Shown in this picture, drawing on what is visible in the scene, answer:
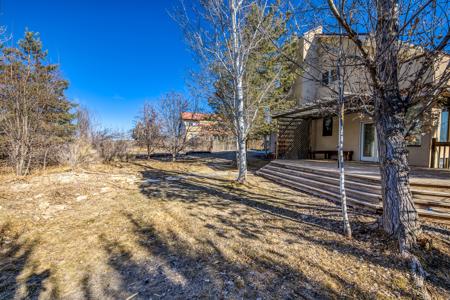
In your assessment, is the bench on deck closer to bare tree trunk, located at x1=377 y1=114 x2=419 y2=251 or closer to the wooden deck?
the wooden deck

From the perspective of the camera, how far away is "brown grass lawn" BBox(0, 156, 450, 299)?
2242mm

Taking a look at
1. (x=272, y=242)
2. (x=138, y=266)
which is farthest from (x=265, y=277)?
(x=138, y=266)

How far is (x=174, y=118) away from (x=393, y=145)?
1136cm

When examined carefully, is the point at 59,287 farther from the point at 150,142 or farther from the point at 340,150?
the point at 150,142

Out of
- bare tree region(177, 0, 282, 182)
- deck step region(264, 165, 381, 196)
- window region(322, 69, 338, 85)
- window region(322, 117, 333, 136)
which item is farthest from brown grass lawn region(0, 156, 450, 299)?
window region(322, 117, 333, 136)

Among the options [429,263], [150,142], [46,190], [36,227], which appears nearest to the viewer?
[429,263]

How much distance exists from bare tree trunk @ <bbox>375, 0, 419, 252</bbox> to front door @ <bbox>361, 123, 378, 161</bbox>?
7.03 m

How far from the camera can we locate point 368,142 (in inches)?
361

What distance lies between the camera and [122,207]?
4.93 meters

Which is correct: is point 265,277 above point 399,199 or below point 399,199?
below

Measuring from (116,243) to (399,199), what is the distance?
4230mm

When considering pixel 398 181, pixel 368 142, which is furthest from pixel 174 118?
pixel 398 181

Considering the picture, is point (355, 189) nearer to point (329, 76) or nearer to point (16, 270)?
point (329, 76)

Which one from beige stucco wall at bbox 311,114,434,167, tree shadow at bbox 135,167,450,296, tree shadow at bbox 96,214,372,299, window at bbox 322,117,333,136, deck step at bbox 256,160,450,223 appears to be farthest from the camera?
window at bbox 322,117,333,136
